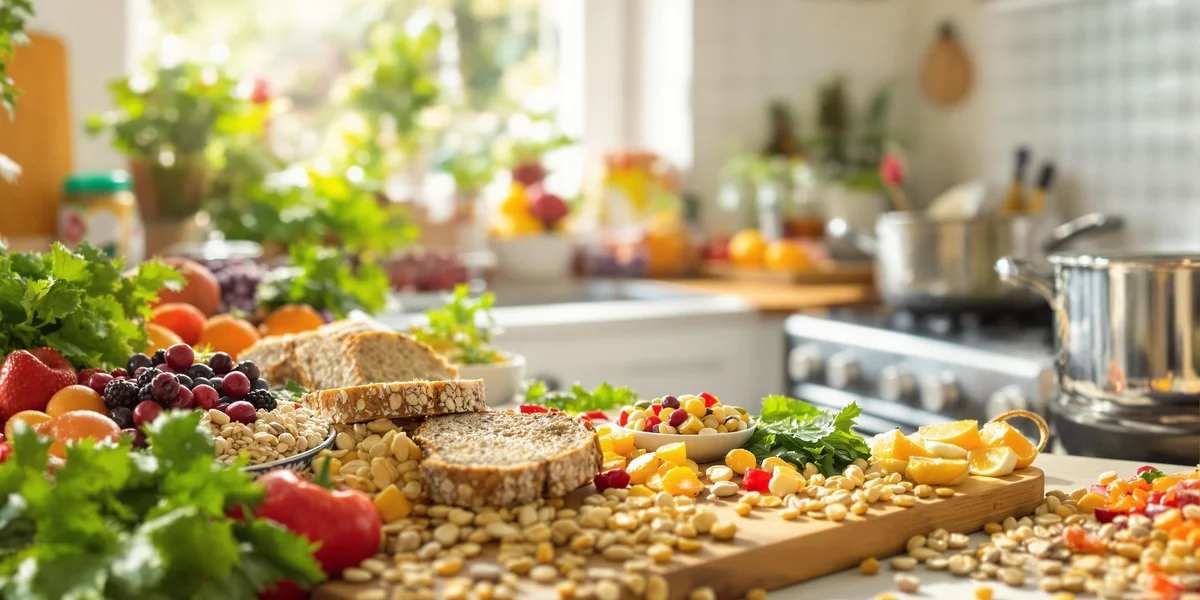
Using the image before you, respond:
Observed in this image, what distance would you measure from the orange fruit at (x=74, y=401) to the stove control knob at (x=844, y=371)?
1.95 metres

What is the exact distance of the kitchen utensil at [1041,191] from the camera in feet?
11.0

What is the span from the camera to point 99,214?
220 centimetres

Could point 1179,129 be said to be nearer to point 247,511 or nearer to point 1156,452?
point 1156,452

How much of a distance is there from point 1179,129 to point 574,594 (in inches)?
113

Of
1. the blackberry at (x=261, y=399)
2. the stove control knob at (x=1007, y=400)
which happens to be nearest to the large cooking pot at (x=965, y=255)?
the stove control knob at (x=1007, y=400)

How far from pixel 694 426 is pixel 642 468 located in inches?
4.8

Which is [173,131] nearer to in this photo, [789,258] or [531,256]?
[531,256]

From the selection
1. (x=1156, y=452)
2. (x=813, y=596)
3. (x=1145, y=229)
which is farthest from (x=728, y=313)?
(x=813, y=596)

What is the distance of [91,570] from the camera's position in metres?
0.85

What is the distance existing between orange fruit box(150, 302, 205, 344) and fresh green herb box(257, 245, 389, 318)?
296 millimetres

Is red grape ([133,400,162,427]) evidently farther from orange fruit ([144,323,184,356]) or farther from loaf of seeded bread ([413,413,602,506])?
orange fruit ([144,323,184,356])

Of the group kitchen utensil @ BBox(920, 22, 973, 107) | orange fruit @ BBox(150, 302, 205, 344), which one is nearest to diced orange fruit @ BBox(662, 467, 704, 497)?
orange fruit @ BBox(150, 302, 205, 344)

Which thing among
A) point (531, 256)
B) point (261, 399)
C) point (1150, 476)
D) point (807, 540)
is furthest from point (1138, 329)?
point (531, 256)

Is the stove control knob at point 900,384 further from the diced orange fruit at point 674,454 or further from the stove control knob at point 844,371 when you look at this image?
the diced orange fruit at point 674,454
